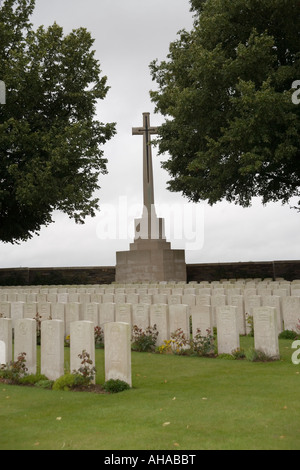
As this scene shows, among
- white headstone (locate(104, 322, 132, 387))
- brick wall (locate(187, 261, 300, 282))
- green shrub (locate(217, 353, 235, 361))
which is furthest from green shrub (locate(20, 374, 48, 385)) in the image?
brick wall (locate(187, 261, 300, 282))

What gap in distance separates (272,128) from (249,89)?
2.22 m

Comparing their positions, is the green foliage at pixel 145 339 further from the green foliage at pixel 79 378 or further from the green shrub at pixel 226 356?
the green foliage at pixel 79 378

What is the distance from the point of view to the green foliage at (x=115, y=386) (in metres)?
6.10

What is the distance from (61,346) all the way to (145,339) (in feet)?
8.46

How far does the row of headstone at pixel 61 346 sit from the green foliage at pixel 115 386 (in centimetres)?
11

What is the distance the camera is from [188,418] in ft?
15.5

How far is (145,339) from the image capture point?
29.7 ft

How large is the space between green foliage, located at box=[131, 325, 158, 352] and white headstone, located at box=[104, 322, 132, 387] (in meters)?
2.56

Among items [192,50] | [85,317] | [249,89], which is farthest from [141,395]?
[192,50]

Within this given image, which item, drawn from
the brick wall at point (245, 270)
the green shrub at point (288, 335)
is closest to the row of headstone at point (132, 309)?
the green shrub at point (288, 335)

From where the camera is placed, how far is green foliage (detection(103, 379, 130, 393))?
20.0ft

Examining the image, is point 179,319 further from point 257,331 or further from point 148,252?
point 148,252

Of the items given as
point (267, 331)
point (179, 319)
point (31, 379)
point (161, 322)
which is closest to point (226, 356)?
point (267, 331)
